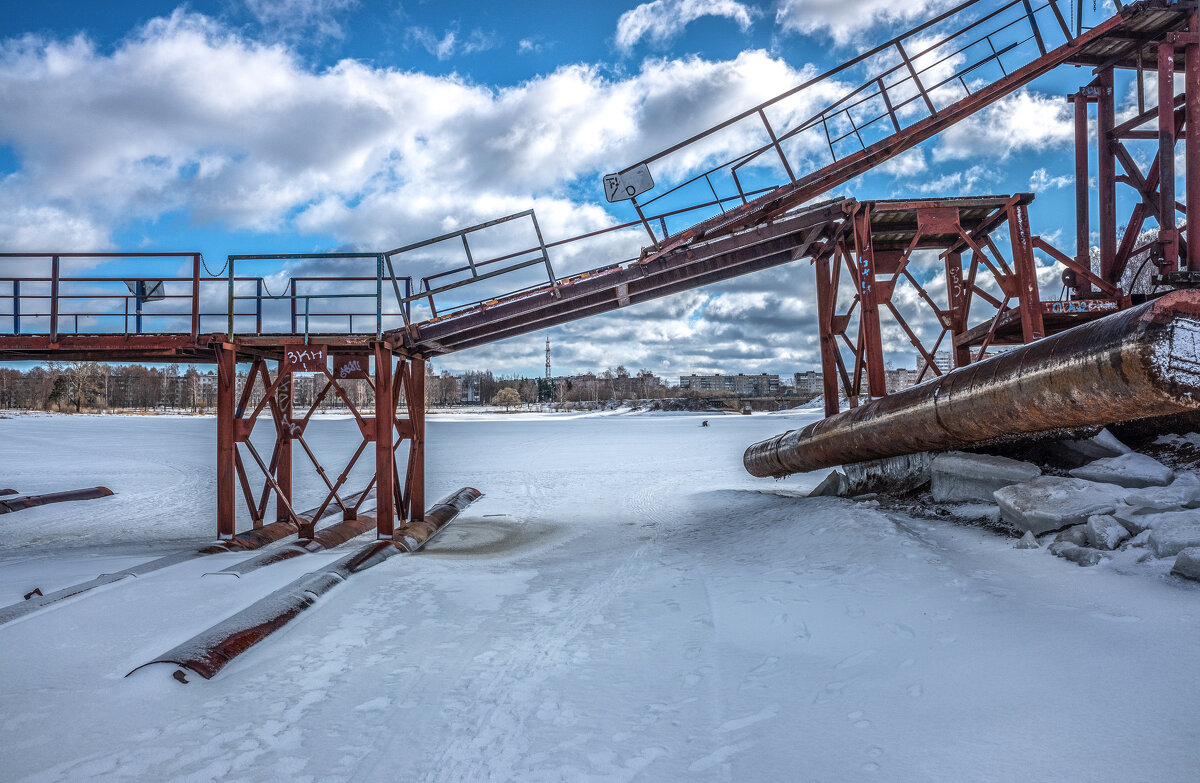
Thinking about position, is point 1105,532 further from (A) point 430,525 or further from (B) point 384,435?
(A) point 430,525

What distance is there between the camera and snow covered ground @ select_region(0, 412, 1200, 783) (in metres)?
3.48

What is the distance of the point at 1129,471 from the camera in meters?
6.34

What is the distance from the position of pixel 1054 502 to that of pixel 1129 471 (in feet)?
3.05

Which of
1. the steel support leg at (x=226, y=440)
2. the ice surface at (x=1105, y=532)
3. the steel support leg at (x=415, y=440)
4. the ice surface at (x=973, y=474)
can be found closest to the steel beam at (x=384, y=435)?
the steel support leg at (x=415, y=440)

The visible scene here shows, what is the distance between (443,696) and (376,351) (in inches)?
275

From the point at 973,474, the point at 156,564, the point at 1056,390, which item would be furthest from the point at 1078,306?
the point at 156,564

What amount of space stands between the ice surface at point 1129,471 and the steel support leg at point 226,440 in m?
11.1

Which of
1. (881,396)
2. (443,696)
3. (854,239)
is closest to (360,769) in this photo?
(443,696)

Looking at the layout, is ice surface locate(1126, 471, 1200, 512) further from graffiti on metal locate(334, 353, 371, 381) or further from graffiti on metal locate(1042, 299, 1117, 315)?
graffiti on metal locate(334, 353, 371, 381)

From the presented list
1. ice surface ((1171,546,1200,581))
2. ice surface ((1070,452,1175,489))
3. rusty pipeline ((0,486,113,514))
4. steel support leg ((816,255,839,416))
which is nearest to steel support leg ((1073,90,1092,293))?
steel support leg ((816,255,839,416))

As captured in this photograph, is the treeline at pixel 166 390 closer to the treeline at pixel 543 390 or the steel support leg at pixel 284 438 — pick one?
the treeline at pixel 543 390

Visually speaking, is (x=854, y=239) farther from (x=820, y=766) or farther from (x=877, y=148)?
(x=820, y=766)

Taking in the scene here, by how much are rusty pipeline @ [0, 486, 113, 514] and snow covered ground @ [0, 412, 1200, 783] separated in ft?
25.8

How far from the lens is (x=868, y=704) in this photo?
3.89m
